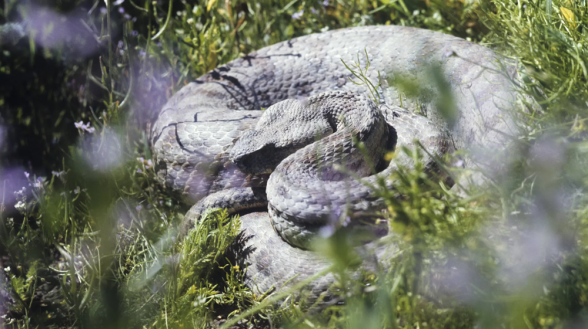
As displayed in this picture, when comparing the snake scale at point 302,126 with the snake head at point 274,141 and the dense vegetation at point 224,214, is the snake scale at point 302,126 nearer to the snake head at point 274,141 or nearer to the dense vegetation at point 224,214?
the snake head at point 274,141

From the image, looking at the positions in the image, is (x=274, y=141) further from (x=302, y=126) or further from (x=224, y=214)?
(x=224, y=214)

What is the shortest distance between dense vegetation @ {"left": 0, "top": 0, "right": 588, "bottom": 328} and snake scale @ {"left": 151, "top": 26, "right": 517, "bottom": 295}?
0.74ft

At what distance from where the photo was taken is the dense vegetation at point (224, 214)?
1960mm

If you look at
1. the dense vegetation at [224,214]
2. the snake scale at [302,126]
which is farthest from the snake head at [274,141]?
the dense vegetation at [224,214]

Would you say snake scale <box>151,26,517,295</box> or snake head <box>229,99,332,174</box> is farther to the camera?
snake head <box>229,99,332,174</box>

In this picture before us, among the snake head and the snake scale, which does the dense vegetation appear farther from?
the snake head

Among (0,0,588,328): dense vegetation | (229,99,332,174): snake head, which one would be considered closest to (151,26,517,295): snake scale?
(229,99,332,174): snake head

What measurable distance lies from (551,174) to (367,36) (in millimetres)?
2872

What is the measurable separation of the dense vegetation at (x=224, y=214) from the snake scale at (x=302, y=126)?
224 millimetres

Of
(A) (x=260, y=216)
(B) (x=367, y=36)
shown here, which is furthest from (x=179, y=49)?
(A) (x=260, y=216)

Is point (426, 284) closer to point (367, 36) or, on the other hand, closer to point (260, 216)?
point (260, 216)

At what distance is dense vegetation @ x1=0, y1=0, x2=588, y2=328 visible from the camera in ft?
6.43

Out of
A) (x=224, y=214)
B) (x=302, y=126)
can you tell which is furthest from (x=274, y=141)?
(x=224, y=214)

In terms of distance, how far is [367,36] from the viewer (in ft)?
15.2
